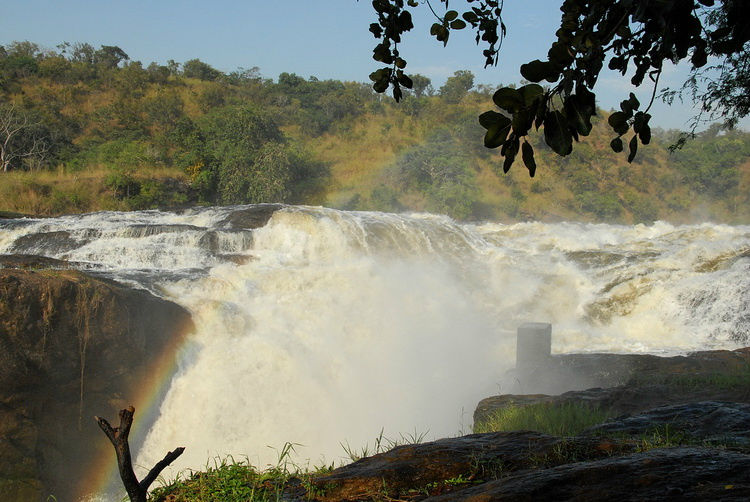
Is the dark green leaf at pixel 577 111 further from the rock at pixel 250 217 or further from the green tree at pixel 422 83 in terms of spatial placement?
the green tree at pixel 422 83

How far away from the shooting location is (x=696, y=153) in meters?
43.7

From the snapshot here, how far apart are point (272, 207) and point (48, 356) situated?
1006 cm

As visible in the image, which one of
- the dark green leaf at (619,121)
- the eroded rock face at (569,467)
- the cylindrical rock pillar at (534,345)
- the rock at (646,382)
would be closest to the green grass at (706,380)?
the rock at (646,382)

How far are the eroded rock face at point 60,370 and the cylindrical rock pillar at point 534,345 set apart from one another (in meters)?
5.70

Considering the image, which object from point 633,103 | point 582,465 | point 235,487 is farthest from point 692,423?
point 633,103

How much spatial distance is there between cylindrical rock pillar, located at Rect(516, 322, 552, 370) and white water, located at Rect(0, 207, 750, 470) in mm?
1164

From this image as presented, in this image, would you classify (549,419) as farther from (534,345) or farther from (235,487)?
(534,345)

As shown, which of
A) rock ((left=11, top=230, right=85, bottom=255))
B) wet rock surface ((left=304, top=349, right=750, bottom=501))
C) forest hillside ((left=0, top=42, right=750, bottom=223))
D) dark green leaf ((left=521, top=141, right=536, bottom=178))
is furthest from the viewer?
forest hillside ((left=0, top=42, right=750, bottom=223))

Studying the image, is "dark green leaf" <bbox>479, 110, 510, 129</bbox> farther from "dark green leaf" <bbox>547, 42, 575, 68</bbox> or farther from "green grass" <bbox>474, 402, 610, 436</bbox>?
"green grass" <bbox>474, 402, 610, 436</bbox>

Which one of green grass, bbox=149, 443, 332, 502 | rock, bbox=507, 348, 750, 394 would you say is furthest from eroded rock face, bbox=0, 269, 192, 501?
rock, bbox=507, 348, 750, 394

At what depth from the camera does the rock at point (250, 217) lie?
16.3 m

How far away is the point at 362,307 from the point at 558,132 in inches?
440

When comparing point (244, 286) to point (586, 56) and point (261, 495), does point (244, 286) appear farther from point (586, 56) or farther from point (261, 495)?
point (586, 56)

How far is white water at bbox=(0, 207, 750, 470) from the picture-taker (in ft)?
30.4
